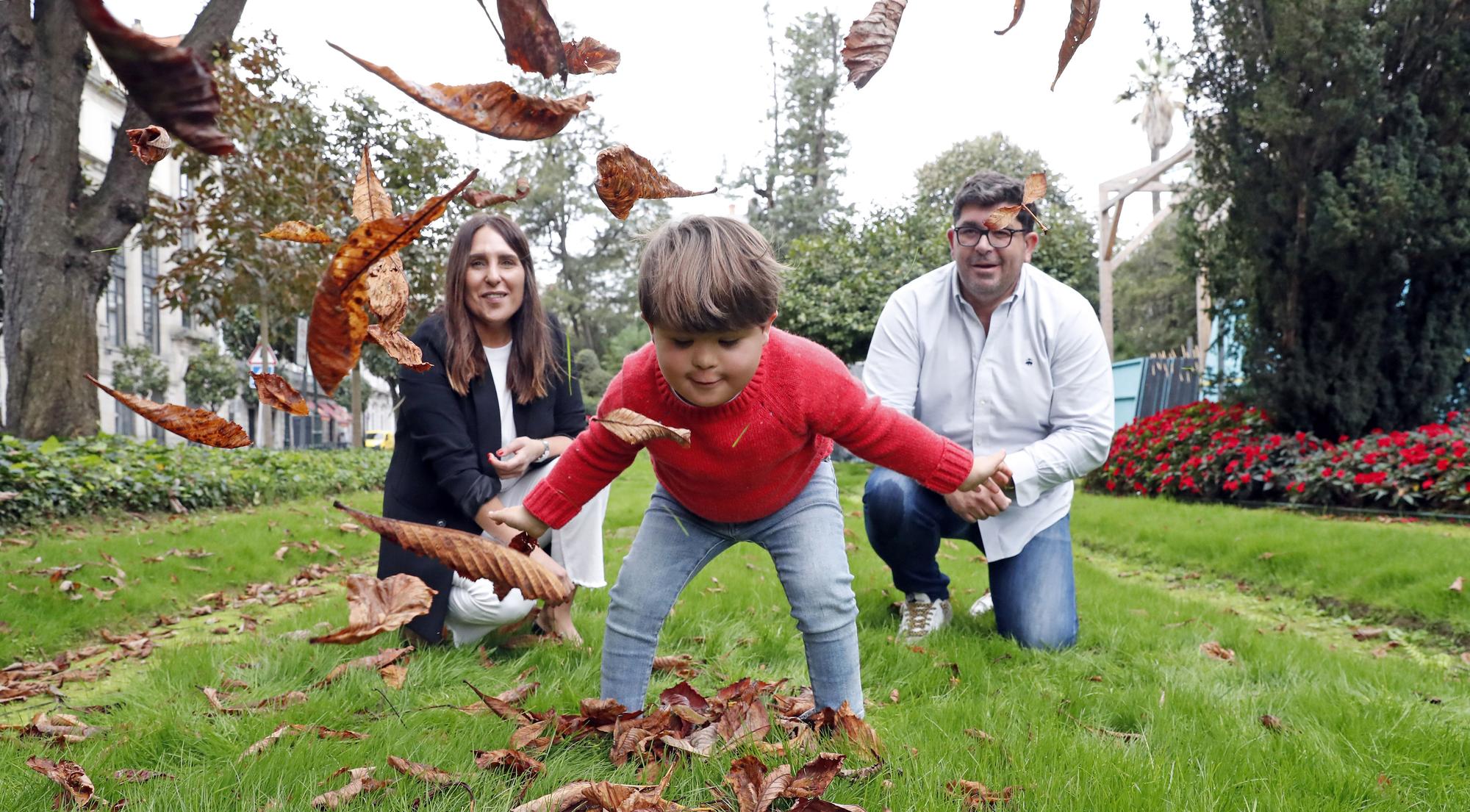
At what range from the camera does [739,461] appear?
2482 mm

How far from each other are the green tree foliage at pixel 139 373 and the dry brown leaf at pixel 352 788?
114 ft

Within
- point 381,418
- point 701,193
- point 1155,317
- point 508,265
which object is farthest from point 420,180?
point 381,418

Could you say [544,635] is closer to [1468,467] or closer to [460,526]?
[460,526]

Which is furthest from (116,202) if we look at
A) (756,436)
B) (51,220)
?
(756,436)

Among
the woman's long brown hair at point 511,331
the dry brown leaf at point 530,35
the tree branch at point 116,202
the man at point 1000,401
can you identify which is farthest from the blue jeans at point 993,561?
the tree branch at point 116,202

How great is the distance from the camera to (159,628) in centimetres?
479

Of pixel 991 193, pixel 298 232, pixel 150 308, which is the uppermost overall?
pixel 150 308

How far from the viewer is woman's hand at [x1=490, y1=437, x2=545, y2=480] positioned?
3.61m

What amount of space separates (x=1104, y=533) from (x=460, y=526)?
6.05m

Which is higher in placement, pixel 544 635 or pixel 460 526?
pixel 460 526

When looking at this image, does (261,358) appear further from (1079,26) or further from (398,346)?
(1079,26)

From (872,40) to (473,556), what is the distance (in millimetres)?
1003

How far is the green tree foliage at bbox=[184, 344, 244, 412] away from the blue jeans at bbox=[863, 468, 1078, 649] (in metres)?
36.3

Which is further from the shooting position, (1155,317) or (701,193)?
(1155,317)
